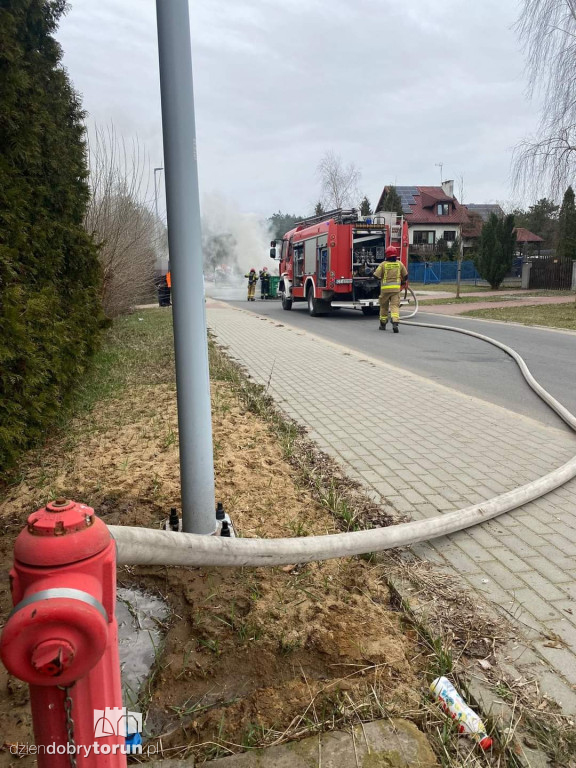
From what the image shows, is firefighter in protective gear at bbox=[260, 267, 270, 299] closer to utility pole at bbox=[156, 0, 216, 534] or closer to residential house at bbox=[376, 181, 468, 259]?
utility pole at bbox=[156, 0, 216, 534]

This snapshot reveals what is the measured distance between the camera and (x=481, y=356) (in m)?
9.98

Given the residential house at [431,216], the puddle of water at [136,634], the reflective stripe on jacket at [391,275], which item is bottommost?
the puddle of water at [136,634]

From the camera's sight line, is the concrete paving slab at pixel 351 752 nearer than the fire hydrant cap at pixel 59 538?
No

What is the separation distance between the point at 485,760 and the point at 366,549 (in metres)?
1.00

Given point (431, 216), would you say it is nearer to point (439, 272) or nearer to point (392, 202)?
point (392, 202)

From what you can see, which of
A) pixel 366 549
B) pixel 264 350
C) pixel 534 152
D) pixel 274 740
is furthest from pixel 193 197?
pixel 534 152

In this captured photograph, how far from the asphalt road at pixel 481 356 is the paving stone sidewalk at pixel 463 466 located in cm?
54

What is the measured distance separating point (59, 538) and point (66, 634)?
0.18 meters

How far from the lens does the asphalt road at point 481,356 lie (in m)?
7.08

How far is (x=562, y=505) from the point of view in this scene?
3.69 metres

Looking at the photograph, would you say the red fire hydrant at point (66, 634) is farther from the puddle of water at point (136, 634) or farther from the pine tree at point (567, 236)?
the pine tree at point (567, 236)

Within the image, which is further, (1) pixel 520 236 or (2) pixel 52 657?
(1) pixel 520 236

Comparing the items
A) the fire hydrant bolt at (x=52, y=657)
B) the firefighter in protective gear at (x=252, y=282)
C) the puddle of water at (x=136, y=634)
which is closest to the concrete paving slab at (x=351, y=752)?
the puddle of water at (x=136, y=634)

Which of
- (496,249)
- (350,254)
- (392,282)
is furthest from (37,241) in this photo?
(496,249)
